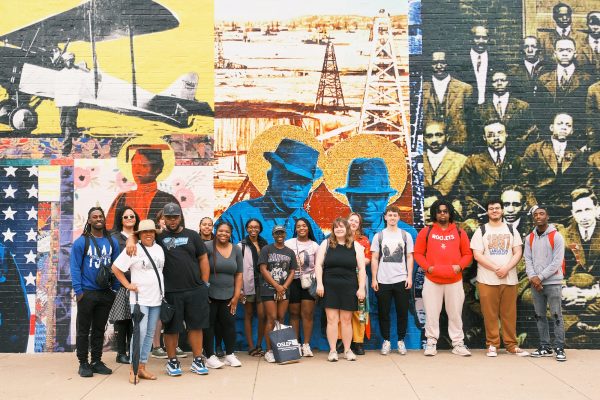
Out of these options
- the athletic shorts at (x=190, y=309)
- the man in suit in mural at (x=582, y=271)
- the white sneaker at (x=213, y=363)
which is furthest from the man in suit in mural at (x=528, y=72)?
the white sneaker at (x=213, y=363)

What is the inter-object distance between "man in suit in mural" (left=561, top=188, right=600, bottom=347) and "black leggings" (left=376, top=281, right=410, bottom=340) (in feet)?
8.16

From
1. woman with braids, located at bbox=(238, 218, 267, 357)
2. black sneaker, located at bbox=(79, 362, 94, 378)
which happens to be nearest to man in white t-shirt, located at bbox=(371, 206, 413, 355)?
woman with braids, located at bbox=(238, 218, 267, 357)

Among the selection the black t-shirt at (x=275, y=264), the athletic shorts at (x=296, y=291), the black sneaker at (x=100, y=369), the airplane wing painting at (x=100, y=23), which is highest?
the airplane wing painting at (x=100, y=23)

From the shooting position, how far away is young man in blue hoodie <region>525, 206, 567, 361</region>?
848cm

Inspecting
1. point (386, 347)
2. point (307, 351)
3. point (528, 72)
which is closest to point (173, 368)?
point (307, 351)

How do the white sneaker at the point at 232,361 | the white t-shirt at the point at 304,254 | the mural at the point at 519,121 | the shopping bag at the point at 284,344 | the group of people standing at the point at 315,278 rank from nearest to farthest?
1. the group of people standing at the point at 315,278
2. the white sneaker at the point at 232,361
3. the shopping bag at the point at 284,344
4. the white t-shirt at the point at 304,254
5. the mural at the point at 519,121

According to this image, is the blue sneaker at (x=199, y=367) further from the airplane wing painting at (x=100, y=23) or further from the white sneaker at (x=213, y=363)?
the airplane wing painting at (x=100, y=23)

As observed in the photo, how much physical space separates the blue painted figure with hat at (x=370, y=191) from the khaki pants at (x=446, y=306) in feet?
3.16

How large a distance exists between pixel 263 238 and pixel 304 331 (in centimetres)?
148

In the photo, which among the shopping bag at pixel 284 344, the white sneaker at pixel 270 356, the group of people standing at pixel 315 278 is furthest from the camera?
the white sneaker at pixel 270 356

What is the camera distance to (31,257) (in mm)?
9156

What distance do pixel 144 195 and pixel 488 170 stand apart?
17.2ft

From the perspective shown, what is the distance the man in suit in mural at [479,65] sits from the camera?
9430 mm

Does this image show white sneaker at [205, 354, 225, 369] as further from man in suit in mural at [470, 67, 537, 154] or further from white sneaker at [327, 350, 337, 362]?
man in suit in mural at [470, 67, 537, 154]
